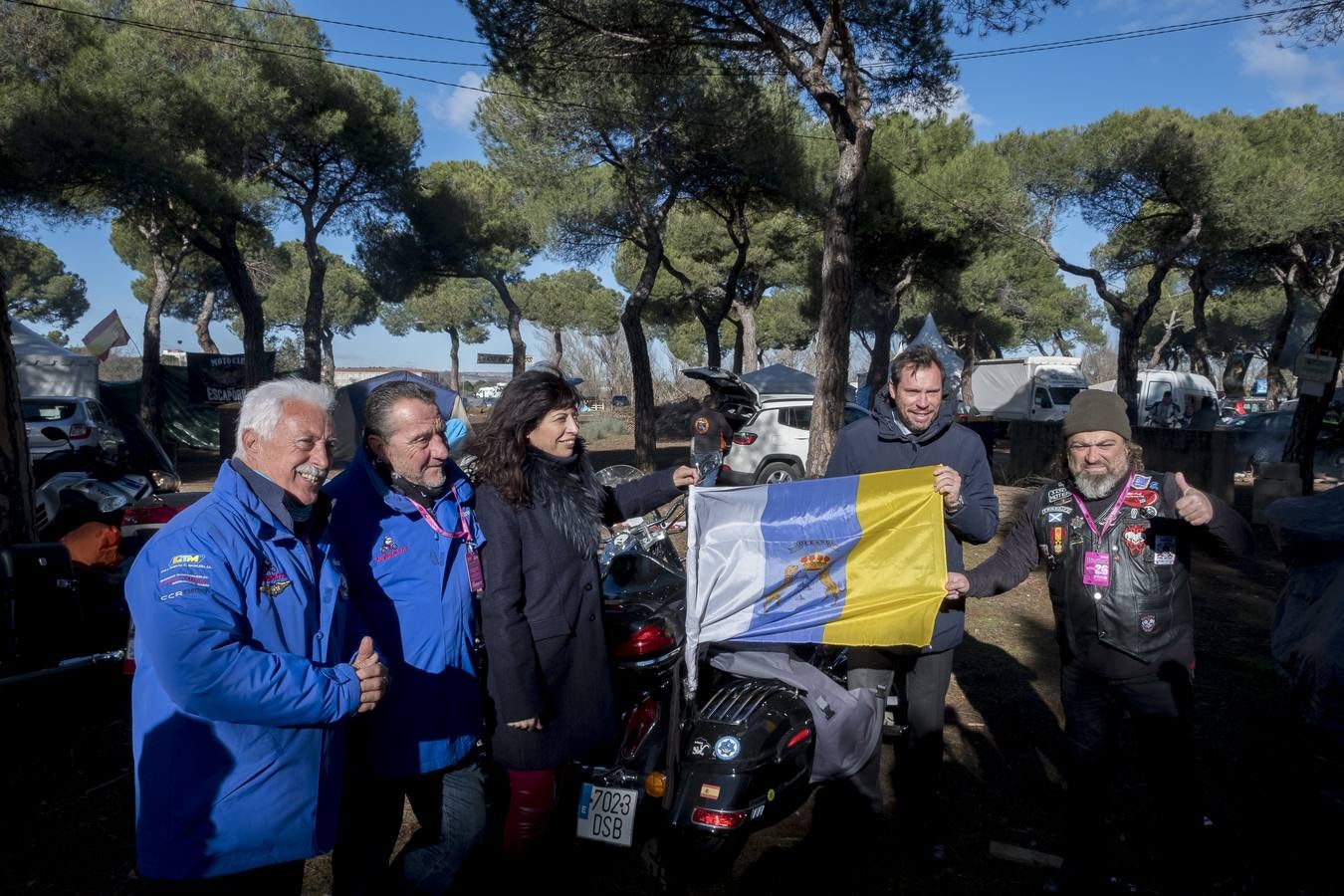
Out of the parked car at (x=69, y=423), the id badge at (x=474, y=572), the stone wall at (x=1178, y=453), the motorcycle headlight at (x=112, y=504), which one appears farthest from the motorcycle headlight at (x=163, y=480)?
the stone wall at (x=1178, y=453)

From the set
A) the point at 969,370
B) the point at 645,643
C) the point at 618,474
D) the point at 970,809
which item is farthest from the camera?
the point at 969,370

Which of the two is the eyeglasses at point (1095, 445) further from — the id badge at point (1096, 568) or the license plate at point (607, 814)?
the license plate at point (607, 814)

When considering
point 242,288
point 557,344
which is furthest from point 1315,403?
point 557,344

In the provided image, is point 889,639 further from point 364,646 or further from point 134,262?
point 134,262

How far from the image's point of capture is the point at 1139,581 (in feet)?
9.66

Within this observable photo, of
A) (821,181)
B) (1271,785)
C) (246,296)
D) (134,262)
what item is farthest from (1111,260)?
(134,262)

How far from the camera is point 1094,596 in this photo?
117 inches

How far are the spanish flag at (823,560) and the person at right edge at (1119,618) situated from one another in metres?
0.45

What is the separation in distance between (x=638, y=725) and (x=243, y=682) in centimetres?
166

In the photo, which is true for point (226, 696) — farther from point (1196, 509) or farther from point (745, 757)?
point (1196, 509)

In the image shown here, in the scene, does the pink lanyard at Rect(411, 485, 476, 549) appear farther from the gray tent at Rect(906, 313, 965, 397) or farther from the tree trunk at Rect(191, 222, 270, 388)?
the tree trunk at Rect(191, 222, 270, 388)

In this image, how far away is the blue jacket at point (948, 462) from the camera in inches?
131

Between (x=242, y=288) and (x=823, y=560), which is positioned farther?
(x=242, y=288)

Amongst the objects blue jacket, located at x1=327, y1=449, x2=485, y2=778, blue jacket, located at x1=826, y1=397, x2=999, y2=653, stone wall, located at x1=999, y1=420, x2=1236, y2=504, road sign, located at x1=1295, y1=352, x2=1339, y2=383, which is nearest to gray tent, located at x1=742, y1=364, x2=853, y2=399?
stone wall, located at x1=999, y1=420, x2=1236, y2=504
